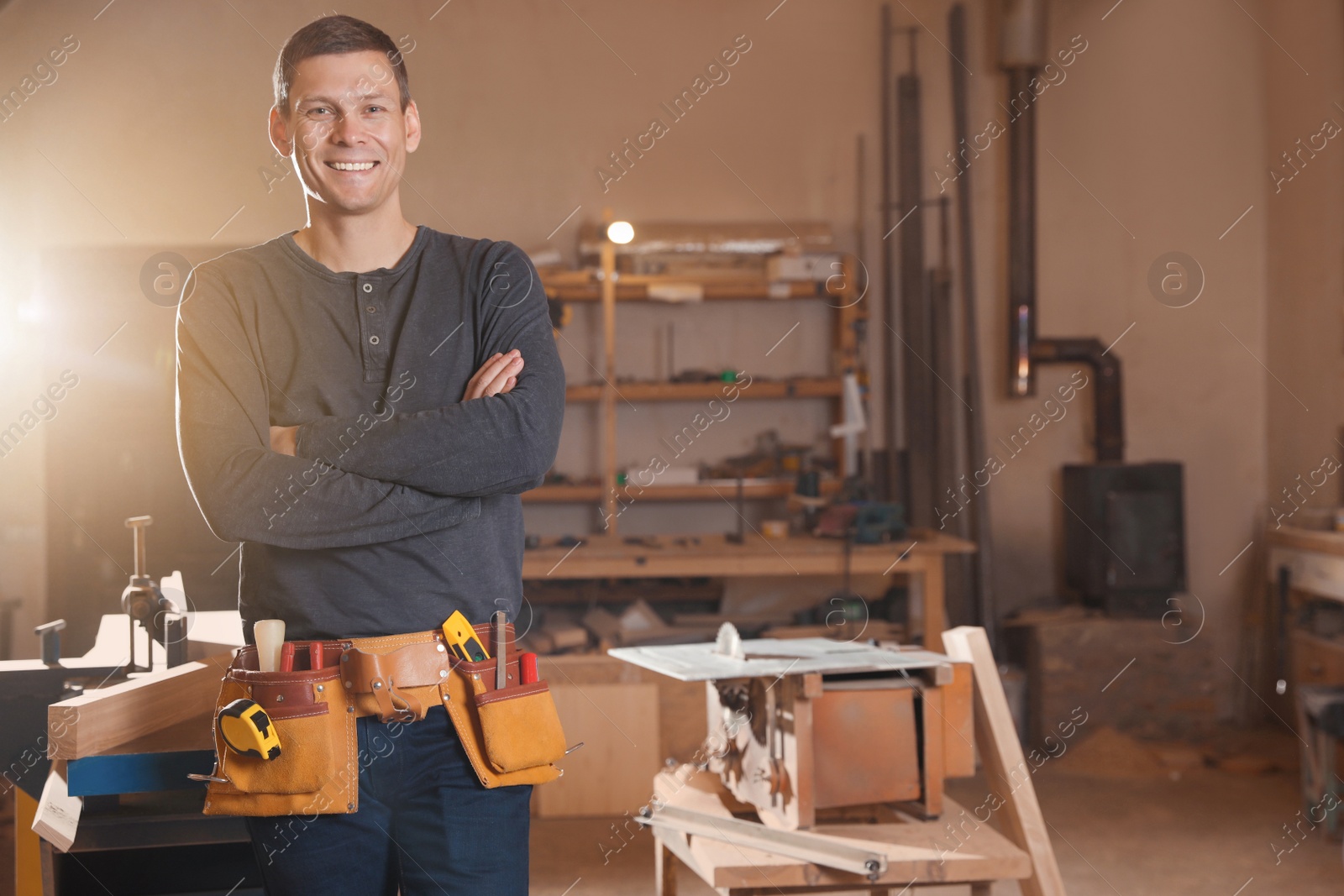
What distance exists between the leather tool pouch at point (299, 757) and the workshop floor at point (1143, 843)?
222cm

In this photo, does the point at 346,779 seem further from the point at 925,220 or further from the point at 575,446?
the point at 925,220

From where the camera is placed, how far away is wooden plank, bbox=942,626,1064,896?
212cm

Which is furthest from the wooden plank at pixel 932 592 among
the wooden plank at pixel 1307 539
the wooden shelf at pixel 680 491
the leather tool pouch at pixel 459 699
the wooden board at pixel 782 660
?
the leather tool pouch at pixel 459 699

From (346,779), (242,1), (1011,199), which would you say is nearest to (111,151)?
(242,1)

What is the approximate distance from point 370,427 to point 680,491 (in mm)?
3705

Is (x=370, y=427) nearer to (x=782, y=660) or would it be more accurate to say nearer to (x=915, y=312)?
(x=782, y=660)

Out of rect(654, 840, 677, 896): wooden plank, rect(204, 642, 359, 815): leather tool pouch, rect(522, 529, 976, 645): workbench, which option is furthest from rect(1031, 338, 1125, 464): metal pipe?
rect(204, 642, 359, 815): leather tool pouch

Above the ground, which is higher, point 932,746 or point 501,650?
point 501,650

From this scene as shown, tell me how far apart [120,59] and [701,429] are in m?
3.38

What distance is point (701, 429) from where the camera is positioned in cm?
550

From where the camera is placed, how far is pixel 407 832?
1.36m

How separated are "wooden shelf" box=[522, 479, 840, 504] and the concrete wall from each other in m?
0.26

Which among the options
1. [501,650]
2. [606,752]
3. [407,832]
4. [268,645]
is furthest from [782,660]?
[606,752]

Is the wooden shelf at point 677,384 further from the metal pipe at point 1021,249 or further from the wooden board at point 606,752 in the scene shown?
the wooden board at point 606,752
